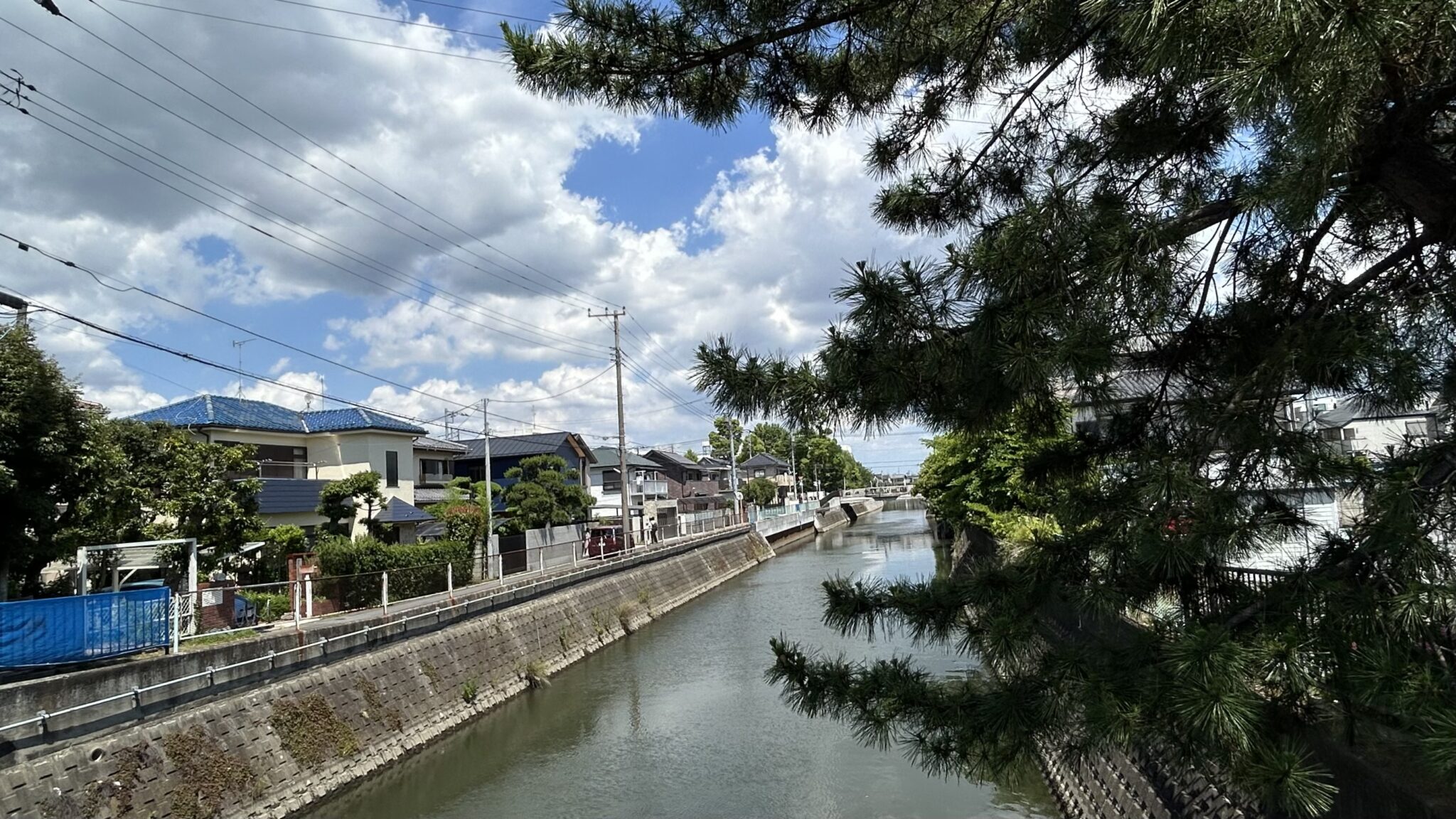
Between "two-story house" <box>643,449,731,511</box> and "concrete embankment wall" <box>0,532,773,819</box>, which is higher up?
"two-story house" <box>643,449,731,511</box>

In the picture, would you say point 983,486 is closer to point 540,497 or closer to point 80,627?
point 540,497

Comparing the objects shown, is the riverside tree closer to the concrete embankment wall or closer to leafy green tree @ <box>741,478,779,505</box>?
the concrete embankment wall

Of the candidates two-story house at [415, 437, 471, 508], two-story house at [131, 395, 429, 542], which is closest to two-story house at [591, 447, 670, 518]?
two-story house at [415, 437, 471, 508]

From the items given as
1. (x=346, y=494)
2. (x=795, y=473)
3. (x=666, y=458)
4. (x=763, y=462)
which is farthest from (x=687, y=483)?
(x=346, y=494)

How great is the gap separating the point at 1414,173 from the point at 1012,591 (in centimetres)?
176

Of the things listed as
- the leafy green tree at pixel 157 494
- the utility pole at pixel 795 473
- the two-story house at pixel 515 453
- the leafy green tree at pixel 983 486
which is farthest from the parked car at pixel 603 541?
the utility pole at pixel 795 473

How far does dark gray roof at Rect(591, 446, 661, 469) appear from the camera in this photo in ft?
135

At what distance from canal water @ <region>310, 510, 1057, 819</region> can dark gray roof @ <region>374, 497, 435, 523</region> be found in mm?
7618

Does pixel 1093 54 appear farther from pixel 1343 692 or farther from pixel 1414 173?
pixel 1343 692

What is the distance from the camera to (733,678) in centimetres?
1409

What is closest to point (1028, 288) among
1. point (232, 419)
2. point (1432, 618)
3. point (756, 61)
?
point (1432, 618)

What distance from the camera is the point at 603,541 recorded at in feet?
76.9

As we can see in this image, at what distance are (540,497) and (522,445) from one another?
13140 millimetres

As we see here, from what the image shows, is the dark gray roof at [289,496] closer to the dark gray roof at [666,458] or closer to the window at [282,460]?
the window at [282,460]
